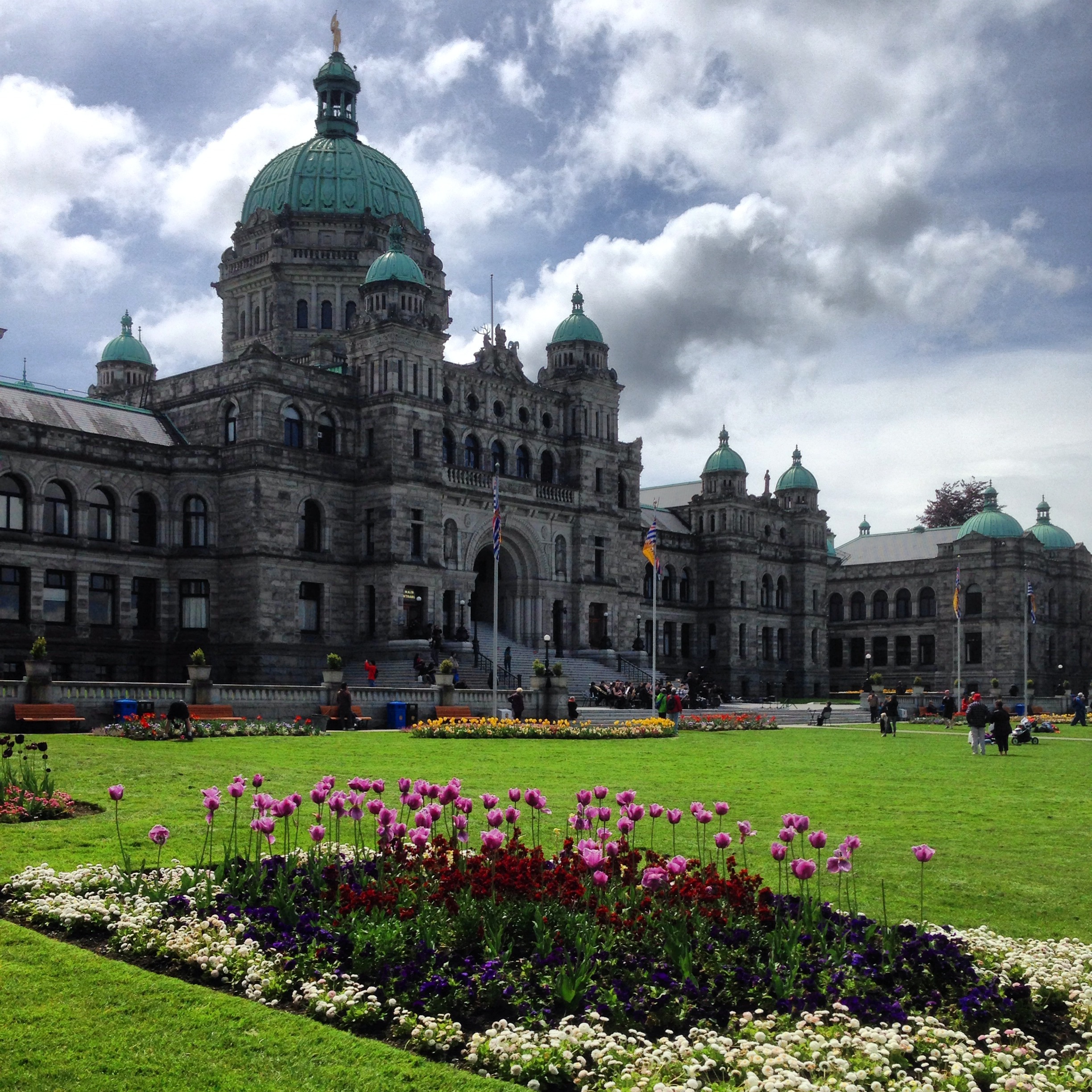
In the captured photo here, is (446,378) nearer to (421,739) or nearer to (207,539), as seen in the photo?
(207,539)

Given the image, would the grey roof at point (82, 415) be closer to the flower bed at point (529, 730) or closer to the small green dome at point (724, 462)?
the flower bed at point (529, 730)

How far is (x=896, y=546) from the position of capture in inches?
4380

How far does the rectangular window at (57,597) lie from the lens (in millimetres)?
51406

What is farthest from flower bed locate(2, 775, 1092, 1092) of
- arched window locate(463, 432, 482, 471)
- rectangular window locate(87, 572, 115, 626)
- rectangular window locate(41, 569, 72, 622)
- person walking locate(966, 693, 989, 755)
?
arched window locate(463, 432, 482, 471)

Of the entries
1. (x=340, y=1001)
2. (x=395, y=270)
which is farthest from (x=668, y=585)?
(x=340, y=1001)

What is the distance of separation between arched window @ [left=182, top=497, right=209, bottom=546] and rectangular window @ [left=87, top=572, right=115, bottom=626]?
14.3 ft

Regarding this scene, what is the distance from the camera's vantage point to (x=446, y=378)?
65.3 metres

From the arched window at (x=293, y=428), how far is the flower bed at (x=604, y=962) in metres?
47.3

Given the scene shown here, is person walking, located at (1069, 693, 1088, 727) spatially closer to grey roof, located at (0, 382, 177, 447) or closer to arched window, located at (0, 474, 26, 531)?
grey roof, located at (0, 382, 177, 447)

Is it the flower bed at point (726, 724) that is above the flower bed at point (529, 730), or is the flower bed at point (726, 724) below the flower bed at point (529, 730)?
below

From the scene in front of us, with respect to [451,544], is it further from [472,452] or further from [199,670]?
[199,670]

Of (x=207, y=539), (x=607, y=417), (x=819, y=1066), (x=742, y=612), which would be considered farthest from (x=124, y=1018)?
(x=742, y=612)

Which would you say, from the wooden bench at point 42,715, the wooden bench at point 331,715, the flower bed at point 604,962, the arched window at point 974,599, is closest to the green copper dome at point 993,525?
the arched window at point 974,599

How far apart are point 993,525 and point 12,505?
239 feet
